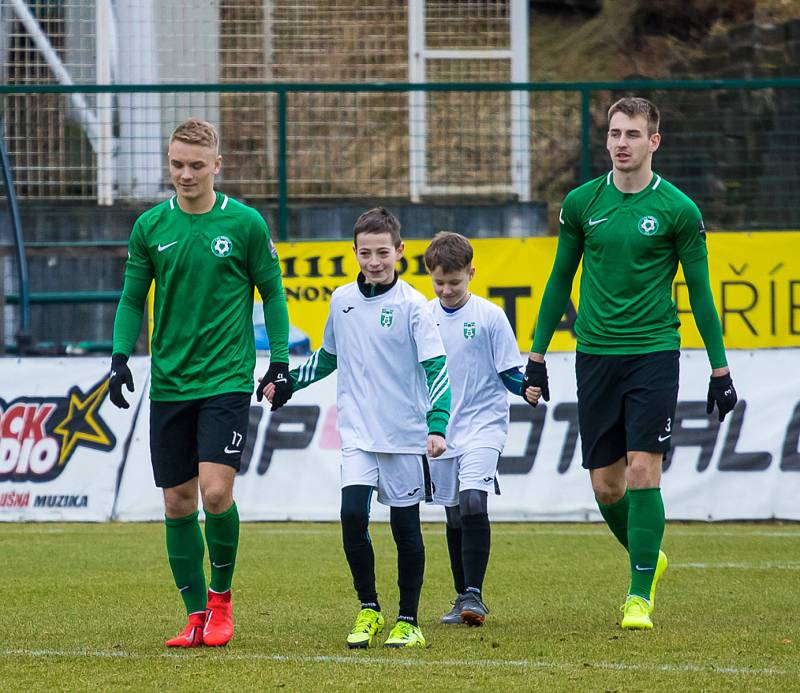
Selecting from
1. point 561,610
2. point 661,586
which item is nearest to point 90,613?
point 561,610

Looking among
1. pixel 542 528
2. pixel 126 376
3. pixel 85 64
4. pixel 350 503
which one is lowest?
pixel 542 528

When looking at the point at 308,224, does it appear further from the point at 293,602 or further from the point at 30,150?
the point at 293,602

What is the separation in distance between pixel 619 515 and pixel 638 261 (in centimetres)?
121

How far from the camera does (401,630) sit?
5820 mm

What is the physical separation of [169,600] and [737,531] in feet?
16.4

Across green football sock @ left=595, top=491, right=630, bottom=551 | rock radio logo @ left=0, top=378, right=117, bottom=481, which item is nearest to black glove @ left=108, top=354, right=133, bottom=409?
green football sock @ left=595, top=491, right=630, bottom=551

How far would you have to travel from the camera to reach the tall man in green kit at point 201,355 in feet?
19.2

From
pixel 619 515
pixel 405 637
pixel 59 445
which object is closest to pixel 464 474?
pixel 619 515

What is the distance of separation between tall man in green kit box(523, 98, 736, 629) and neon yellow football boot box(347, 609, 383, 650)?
1.11m

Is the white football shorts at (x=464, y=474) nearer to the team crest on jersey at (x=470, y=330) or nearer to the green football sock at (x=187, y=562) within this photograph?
the team crest on jersey at (x=470, y=330)

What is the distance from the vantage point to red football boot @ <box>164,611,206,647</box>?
19.1ft

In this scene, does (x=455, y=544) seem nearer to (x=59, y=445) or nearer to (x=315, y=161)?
(x=59, y=445)

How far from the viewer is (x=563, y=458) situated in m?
11.3

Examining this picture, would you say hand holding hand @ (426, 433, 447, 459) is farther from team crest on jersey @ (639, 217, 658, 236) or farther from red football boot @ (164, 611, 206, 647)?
team crest on jersey @ (639, 217, 658, 236)
